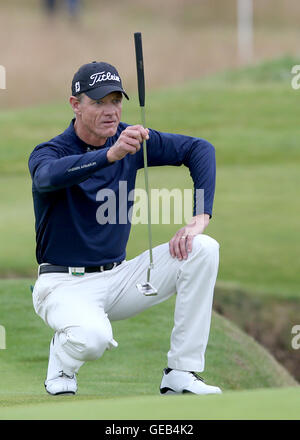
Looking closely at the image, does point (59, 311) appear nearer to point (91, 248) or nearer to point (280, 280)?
point (91, 248)

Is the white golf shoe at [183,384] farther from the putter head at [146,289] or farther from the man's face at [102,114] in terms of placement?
A: the man's face at [102,114]

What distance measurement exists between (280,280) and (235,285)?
2.37ft

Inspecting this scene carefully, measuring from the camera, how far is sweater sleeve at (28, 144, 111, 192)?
3.95 metres

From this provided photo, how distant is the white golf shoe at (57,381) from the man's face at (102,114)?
3.17ft

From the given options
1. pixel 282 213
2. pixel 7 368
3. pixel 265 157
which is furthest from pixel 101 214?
pixel 265 157

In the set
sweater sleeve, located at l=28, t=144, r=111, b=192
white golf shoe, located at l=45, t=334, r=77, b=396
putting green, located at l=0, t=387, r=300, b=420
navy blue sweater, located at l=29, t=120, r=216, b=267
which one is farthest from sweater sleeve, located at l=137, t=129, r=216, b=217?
putting green, located at l=0, t=387, r=300, b=420

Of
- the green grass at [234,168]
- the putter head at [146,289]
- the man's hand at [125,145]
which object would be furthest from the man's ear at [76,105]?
the green grass at [234,168]

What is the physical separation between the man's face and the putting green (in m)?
1.58

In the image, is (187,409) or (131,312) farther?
(131,312)

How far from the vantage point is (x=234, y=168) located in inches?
489

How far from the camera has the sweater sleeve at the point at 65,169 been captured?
3.95m

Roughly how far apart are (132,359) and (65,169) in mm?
1688

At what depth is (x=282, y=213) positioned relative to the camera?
33.8 feet
